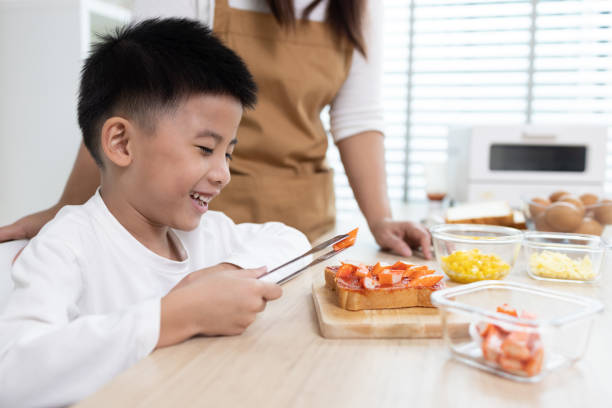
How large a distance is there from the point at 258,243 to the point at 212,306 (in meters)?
0.37

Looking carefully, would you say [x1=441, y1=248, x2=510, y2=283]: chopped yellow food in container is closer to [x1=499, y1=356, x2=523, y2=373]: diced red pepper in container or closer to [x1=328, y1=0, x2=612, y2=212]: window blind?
[x1=499, y1=356, x2=523, y2=373]: diced red pepper in container

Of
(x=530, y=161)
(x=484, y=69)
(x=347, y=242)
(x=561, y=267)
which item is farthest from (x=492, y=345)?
(x=484, y=69)

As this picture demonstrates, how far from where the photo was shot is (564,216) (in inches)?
49.5

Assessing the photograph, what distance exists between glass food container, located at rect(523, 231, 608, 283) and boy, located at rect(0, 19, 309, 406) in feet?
1.52

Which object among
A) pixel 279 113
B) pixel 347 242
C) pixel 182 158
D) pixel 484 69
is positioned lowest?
pixel 347 242

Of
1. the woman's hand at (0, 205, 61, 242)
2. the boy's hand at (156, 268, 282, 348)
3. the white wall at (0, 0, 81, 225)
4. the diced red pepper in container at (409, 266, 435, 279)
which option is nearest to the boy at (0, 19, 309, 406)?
the boy's hand at (156, 268, 282, 348)

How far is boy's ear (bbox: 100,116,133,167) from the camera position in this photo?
843mm

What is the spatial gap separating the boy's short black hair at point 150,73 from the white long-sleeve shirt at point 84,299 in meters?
0.16

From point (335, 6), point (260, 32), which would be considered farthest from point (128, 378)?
point (335, 6)

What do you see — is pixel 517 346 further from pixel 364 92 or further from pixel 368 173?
pixel 364 92

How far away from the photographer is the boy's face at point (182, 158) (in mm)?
837

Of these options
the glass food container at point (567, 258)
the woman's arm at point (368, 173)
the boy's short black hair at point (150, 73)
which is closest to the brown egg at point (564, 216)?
the glass food container at point (567, 258)

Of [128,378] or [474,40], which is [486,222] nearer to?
[128,378]

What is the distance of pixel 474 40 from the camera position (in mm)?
3344
